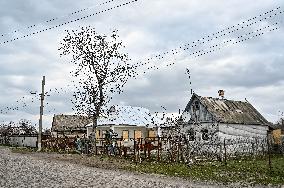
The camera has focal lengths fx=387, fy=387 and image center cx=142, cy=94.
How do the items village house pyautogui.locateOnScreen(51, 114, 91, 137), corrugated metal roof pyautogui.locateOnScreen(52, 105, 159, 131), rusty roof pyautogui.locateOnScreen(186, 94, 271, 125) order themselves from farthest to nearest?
village house pyautogui.locateOnScreen(51, 114, 91, 137) → corrugated metal roof pyautogui.locateOnScreen(52, 105, 159, 131) → rusty roof pyautogui.locateOnScreen(186, 94, 271, 125)

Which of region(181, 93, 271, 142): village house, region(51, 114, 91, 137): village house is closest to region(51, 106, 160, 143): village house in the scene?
region(181, 93, 271, 142): village house

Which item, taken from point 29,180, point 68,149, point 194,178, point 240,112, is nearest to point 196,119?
point 240,112

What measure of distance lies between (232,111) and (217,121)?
14.4 ft

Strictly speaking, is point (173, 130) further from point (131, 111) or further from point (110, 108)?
point (131, 111)

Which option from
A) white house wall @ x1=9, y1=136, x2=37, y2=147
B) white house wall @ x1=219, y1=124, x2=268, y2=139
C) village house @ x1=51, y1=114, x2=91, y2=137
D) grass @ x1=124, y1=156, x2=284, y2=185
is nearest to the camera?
grass @ x1=124, y1=156, x2=284, y2=185

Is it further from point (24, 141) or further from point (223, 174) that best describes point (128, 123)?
point (223, 174)

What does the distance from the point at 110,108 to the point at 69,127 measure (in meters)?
31.5

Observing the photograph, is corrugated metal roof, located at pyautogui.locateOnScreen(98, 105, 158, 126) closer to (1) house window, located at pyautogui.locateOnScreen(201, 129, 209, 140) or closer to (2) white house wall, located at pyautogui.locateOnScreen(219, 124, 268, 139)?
(1) house window, located at pyautogui.locateOnScreen(201, 129, 209, 140)

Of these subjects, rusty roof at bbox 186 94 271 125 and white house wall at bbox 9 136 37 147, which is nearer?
rusty roof at bbox 186 94 271 125

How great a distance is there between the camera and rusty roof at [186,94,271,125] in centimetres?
3872

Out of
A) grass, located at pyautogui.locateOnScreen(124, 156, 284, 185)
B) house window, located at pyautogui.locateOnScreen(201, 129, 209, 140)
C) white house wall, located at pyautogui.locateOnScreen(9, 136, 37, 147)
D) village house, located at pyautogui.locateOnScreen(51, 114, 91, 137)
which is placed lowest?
grass, located at pyautogui.locateOnScreen(124, 156, 284, 185)

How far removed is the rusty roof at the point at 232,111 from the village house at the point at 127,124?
23.6ft

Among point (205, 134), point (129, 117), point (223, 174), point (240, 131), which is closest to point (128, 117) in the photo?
point (129, 117)

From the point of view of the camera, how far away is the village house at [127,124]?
45.2 meters
